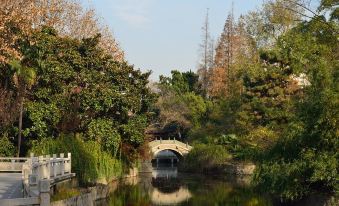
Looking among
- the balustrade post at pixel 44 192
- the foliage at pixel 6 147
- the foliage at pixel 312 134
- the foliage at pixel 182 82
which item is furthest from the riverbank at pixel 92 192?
the foliage at pixel 182 82

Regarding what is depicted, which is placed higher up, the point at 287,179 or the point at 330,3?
the point at 330,3

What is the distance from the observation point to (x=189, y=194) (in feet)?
127

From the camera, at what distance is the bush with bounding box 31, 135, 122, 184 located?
3303 cm

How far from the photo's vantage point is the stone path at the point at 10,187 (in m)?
19.7

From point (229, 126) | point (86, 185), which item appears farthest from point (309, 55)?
point (229, 126)

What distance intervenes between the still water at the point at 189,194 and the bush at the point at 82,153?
6.05 ft

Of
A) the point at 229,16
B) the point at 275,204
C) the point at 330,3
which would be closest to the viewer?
the point at 330,3

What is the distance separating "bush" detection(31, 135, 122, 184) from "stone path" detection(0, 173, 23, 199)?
5095mm

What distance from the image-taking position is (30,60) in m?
36.1

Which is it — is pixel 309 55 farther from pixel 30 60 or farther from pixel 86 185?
pixel 30 60

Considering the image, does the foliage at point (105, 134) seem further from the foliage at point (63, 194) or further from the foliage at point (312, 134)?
the foliage at point (312, 134)

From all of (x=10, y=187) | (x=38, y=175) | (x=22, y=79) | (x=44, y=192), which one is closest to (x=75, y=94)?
(x=22, y=79)

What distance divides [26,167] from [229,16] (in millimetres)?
62436

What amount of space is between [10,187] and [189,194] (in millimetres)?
18421
